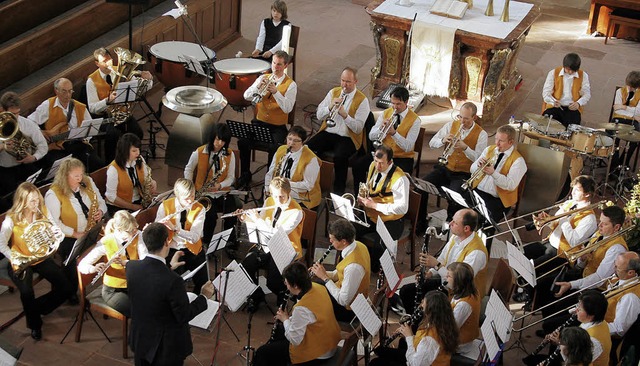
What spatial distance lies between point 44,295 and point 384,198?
3041 millimetres

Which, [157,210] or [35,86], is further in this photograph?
[35,86]

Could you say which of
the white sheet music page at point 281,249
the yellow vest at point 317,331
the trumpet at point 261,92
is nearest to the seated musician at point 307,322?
the yellow vest at point 317,331

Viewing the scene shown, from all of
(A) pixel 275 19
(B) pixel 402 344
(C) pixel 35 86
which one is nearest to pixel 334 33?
(A) pixel 275 19

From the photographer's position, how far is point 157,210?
7.17 m

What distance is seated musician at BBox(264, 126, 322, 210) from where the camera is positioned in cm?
786

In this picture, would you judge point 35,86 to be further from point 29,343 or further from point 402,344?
point 402,344

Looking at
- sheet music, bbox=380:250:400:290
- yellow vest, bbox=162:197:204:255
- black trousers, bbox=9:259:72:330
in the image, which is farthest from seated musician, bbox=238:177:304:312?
black trousers, bbox=9:259:72:330

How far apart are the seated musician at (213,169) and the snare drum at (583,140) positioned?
3.52 m

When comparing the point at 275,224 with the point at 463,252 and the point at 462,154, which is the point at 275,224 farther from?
the point at 462,154

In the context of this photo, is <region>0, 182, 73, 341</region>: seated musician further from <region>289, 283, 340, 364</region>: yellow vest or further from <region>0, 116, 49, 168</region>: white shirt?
<region>289, 283, 340, 364</region>: yellow vest

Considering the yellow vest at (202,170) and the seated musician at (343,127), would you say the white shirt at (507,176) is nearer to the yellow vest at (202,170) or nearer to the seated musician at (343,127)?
the seated musician at (343,127)

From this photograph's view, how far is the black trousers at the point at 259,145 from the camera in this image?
29.1 ft

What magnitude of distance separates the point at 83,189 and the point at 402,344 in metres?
2.95

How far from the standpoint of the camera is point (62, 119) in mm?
8477
